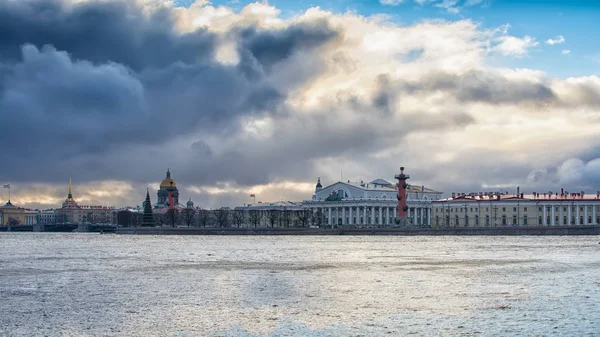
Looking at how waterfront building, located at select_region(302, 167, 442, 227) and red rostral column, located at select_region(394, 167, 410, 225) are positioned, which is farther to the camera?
waterfront building, located at select_region(302, 167, 442, 227)

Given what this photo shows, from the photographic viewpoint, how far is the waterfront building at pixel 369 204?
151000mm

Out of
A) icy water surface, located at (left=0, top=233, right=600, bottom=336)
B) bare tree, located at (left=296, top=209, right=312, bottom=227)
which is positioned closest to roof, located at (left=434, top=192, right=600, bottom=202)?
bare tree, located at (left=296, top=209, right=312, bottom=227)

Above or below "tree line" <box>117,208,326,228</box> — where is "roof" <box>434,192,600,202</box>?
above

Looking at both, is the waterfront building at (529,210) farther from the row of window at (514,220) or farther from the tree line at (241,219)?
the tree line at (241,219)

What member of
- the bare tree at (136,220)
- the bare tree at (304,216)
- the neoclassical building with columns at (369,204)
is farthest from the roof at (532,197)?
the bare tree at (136,220)

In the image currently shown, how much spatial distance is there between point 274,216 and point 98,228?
40.8 meters

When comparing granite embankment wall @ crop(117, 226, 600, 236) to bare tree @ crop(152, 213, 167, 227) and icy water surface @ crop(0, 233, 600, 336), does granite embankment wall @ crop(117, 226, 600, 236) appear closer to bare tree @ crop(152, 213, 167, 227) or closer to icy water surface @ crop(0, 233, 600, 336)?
bare tree @ crop(152, 213, 167, 227)

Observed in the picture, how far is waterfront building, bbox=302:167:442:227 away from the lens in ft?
495

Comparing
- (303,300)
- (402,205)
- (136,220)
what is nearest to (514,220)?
(402,205)

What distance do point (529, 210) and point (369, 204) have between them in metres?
33.6

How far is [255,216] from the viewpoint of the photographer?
15538 cm

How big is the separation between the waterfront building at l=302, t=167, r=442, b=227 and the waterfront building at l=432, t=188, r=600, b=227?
1541cm

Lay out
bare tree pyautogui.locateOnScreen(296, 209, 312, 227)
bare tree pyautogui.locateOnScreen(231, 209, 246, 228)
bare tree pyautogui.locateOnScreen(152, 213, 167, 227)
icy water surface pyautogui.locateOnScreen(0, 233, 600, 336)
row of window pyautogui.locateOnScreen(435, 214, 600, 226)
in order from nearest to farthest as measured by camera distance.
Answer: icy water surface pyautogui.locateOnScreen(0, 233, 600, 336) → row of window pyautogui.locateOnScreen(435, 214, 600, 226) → bare tree pyautogui.locateOnScreen(296, 209, 312, 227) → bare tree pyautogui.locateOnScreen(231, 209, 246, 228) → bare tree pyautogui.locateOnScreen(152, 213, 167, 227)

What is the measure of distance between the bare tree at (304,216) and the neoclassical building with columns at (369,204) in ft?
11.8
